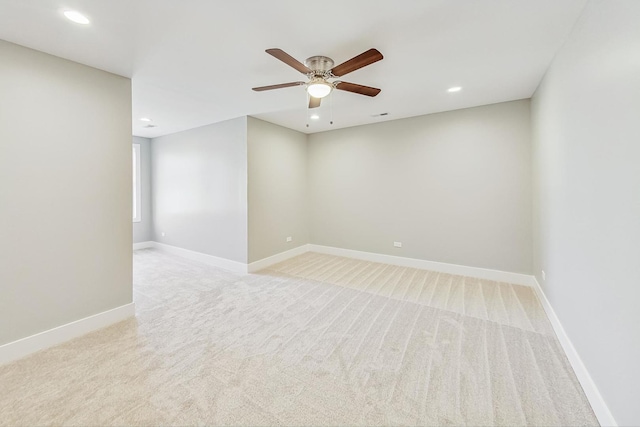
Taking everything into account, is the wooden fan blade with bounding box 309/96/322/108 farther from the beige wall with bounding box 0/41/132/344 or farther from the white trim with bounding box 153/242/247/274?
the white trim with bounding box 153/242/247/274

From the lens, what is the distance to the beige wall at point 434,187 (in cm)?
367

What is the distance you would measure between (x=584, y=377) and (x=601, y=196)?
1.26 meters

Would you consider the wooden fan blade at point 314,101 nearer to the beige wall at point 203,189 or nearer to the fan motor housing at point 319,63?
the fan motor housing at point 319,63

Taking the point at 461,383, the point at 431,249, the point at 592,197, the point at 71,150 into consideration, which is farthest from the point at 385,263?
the point at 71,150

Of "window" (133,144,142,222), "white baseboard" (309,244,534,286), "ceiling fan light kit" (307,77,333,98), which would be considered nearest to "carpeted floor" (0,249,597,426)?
"white baseboard" (309,244,534,286)

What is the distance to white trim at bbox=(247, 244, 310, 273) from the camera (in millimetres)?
4398

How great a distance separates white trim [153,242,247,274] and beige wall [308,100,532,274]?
1.96 meters

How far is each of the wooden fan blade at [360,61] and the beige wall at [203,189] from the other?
2.55 meters

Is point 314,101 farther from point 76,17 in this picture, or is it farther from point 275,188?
point 275,188

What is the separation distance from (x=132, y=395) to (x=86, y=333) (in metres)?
1.30

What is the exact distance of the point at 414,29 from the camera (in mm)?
1997

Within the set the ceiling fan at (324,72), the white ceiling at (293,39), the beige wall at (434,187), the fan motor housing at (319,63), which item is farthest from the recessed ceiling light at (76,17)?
the beige wall at (434,187)

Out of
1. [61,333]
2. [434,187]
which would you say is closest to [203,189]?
[61,333]

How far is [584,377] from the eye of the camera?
1.71 m
